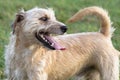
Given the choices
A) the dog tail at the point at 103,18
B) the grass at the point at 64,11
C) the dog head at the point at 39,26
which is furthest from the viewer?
the grass at the point at 64,11

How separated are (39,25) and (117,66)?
1778mm

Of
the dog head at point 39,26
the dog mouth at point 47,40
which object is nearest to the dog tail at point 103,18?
the dog head at point 39,26

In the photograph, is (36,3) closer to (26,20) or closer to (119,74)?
(119,74)

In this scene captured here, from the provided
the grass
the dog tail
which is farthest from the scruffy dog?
the grass

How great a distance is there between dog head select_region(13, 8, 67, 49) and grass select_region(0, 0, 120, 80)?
2.78 m

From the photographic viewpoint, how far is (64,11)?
1456 centimetres

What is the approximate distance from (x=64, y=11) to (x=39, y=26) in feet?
23.7

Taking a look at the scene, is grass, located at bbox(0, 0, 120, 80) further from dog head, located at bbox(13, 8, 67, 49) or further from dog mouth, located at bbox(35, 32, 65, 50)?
dog mouth, located at bbox(35, 32, 65, 50)

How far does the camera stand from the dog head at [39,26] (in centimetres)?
731

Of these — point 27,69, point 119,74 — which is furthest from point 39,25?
point 119,74

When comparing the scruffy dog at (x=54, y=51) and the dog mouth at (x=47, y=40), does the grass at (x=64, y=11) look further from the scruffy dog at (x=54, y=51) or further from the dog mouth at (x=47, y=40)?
the dog mouth at (x=47, y=40)

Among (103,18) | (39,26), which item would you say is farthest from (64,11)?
(39,26)

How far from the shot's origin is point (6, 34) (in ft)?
36.0

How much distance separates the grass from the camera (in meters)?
12.2
